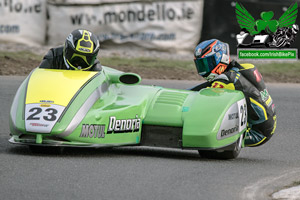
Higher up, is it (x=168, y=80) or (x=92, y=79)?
(x=92, y=79)

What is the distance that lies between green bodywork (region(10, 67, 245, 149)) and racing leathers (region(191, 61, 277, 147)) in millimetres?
Answer: 268

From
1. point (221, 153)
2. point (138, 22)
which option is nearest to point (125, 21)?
point (138, 22)

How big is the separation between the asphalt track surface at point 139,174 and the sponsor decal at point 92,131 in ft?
0.70

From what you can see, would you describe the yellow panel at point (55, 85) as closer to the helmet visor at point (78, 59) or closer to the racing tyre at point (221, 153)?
the helmet visor at point (78, 59)

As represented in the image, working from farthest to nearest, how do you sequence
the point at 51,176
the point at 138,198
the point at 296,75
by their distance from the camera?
the point at 296,75 → the point at 51,176 → the point at 138,198

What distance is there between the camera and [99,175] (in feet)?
22.9

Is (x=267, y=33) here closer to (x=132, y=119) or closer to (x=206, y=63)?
(x=206, y=63)

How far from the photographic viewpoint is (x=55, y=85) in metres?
8.16

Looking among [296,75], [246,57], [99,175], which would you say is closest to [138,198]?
[99,175]

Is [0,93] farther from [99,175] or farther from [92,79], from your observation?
[99,175]

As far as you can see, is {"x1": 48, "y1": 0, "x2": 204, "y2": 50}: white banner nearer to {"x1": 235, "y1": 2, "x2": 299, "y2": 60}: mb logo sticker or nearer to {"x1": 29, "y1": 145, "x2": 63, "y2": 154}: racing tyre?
{"x1": 235, "y1": 2, "x2": 299, "y2": 60}: mb logo sticker

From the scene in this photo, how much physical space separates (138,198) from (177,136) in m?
1.93

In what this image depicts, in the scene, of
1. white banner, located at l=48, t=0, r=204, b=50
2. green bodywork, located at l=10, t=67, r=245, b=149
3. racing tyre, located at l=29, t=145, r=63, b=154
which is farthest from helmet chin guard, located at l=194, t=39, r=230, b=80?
white banner, located at l=48, t=0, r=204, b=50

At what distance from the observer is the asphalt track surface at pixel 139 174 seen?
21.0ft
